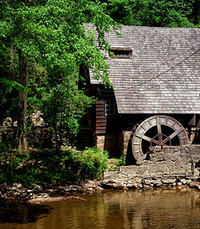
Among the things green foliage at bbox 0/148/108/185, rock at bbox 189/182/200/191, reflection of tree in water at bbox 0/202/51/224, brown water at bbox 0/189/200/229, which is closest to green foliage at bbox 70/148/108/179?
green foliage at bbox 0/148/108/185

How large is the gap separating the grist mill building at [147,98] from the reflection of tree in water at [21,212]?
5.52 m

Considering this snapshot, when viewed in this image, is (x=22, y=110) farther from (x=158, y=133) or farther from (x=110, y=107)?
(x=158, y=133)

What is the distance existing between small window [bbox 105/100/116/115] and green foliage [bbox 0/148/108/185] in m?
3.03

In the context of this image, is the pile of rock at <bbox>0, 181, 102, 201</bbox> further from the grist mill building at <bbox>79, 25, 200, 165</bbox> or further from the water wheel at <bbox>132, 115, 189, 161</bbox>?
the grist mill building at <bbox>79, 25, 200, 165</bbox>

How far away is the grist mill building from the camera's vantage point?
1375cm

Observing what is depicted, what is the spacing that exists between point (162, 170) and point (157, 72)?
18.6 feet

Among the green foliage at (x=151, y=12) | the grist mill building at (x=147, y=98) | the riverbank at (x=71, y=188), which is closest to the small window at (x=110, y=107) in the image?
the grist mill building at (x=147, y=98)

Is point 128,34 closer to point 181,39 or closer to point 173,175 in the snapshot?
point 181,39

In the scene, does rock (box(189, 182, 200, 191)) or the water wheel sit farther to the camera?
the water wheel

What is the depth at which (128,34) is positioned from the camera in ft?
56.1

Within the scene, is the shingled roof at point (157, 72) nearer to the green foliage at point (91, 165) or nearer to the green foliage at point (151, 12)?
the green foliage at point (91, 165)

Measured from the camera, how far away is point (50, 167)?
12.1 m

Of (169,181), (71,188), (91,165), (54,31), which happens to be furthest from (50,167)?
(54,31)

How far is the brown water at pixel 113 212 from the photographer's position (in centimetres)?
802
